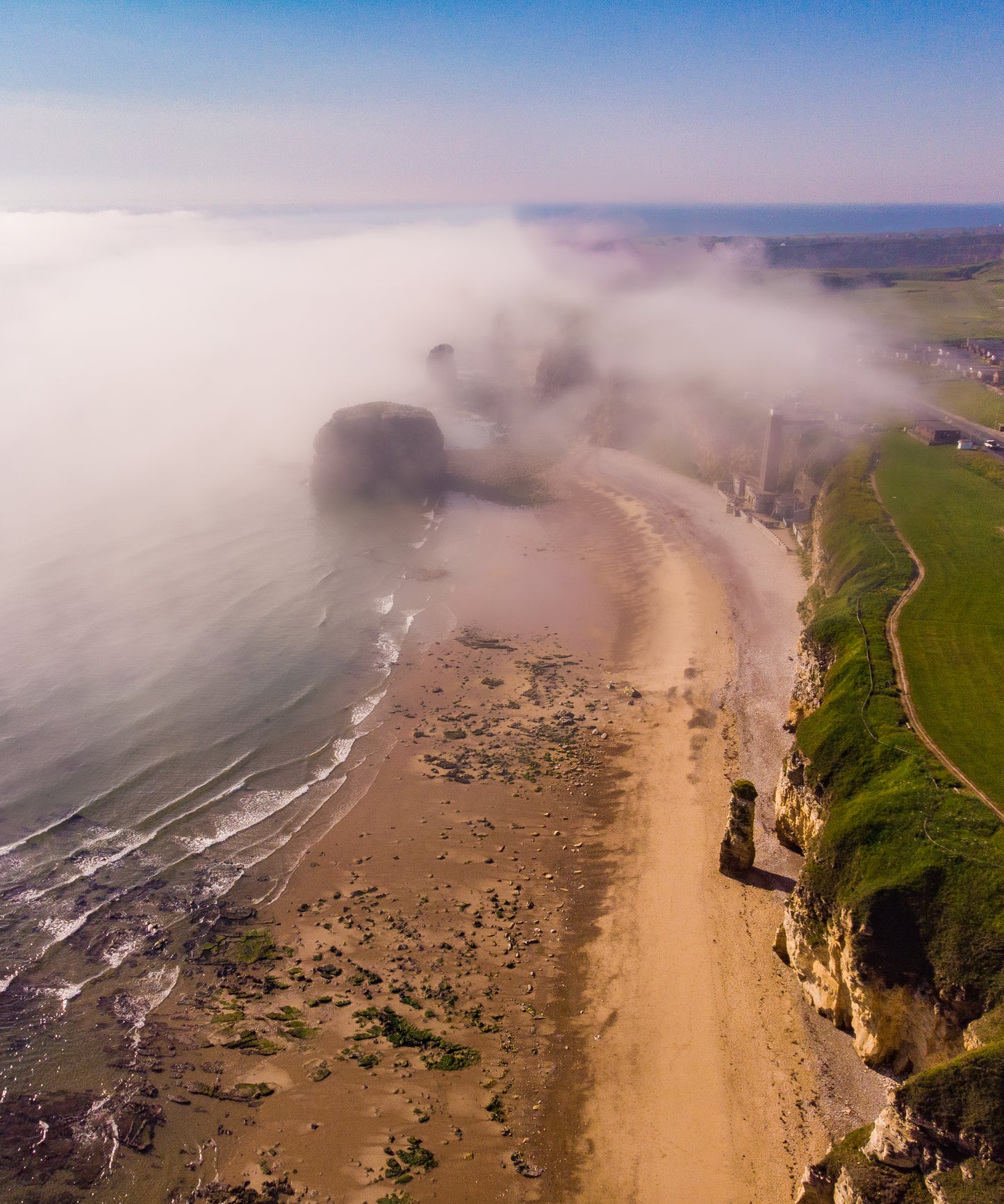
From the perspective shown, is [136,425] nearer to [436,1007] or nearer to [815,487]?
[815,487]

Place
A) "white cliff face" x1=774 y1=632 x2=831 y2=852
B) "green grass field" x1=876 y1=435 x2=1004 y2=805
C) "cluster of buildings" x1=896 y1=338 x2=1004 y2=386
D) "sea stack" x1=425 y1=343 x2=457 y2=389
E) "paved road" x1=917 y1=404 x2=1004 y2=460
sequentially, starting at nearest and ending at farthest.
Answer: "green grass field" x1=876 y1=435 x2=1004 y2=805
"white cliff face" x1=774 y1=632 x2=831 y2=852
"paved road" x1=917 y1=404 x2=1004 y2=460
"cluster of buildings" x1=896 y1=338 x2=1004 y2=386
"sea stack" x1=425 y1=343 x2=457 y2=389

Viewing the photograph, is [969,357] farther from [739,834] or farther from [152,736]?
[152,736]

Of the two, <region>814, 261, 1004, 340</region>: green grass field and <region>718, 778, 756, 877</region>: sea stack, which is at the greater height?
<region>814, 261, 1004, 340</region>: green grass field

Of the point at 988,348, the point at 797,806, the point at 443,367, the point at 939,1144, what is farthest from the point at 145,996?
the point at 988,348

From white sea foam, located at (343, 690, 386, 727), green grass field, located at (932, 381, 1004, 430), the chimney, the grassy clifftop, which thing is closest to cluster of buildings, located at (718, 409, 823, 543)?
the chimney

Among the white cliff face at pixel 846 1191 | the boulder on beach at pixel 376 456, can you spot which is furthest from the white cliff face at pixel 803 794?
the boulder on beach at pixel 376 456

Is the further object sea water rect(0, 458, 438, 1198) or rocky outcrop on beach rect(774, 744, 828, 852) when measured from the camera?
rocky outcrop on beach rect(774, 744, 828, 852)

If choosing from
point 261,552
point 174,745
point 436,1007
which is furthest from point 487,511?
point 436,1007

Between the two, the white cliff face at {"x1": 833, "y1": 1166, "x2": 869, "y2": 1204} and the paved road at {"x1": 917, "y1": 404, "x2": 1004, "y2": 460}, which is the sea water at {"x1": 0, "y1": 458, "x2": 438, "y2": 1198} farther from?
the paved road at {"x1": 917, "y1": 404, "x2": 1004, "y2": 460}
